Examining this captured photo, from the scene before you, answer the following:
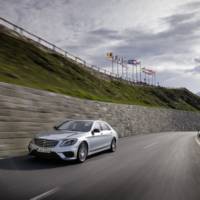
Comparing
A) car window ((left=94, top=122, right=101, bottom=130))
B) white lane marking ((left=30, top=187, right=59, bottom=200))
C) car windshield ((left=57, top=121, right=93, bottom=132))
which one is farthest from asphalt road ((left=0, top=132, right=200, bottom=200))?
car window ((left=94, top=122, right=101, bottom=130))

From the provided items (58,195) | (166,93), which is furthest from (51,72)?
(166,93)

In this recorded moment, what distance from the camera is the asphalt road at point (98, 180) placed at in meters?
5.89

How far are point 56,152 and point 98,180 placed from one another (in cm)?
235

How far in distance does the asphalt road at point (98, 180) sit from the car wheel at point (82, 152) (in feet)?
0.78

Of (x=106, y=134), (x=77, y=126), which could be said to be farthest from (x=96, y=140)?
(x=106, y=134)

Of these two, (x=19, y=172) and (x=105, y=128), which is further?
(x=105, y=128)

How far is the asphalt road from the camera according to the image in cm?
589

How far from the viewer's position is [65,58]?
57531 mm

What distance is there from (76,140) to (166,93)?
9846cm

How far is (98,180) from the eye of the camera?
23.7ft

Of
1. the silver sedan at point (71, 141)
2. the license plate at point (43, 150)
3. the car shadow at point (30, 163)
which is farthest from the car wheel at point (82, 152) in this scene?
the license plate at point (43, 150)

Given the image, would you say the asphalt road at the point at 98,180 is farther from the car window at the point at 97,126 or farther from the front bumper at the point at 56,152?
the car window at the point at 97,126

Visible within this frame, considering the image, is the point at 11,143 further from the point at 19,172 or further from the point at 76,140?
the point at 19,172

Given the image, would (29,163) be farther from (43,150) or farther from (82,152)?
(82,152)
